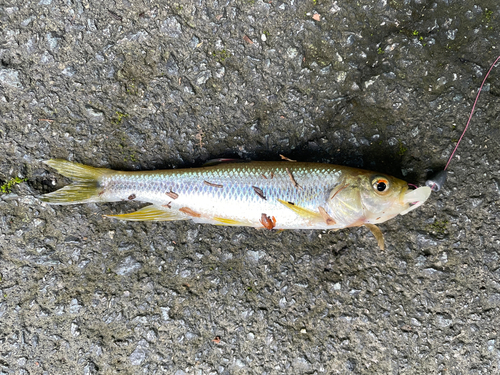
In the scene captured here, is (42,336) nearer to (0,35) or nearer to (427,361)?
(0,35)

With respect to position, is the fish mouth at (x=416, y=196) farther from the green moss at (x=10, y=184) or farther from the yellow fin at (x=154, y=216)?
the green moss at (x=10, y=184)

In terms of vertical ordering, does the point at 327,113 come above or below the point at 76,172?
above

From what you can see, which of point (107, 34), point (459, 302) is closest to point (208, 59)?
point (107, 34)

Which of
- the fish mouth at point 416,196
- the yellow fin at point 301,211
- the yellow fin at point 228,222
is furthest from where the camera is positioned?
the yellow fin at point 228,222

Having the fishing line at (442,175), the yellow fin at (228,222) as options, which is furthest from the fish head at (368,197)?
the yellow fin at (228,222)

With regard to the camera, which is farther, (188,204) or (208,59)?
(208,59)

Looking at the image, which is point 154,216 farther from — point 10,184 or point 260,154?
point 10,184

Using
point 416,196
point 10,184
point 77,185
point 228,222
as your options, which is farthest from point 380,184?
point 10,184

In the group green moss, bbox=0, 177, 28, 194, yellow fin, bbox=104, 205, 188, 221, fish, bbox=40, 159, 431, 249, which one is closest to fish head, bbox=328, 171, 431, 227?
fish, bbox=40, 159, 431, 249
